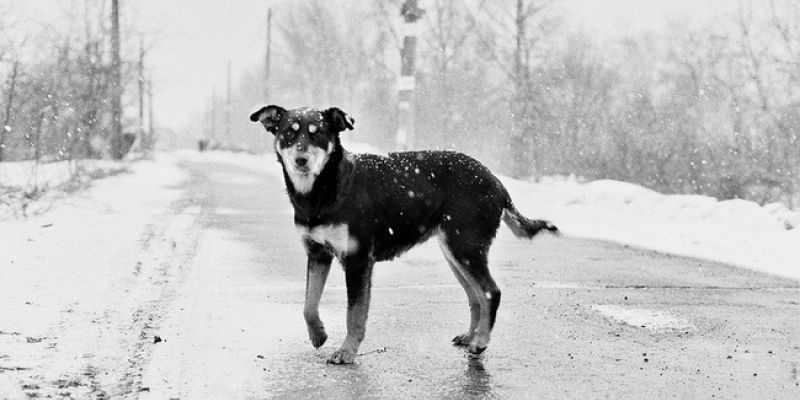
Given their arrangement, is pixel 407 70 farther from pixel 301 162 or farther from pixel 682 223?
pixel 301 162

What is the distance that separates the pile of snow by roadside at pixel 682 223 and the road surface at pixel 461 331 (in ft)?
3.51

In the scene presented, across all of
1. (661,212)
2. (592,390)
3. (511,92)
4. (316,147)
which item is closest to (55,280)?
(316,147)

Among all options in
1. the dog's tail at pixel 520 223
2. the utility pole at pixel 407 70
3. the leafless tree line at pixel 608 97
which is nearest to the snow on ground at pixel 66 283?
the dog's tail at pixel 520 223

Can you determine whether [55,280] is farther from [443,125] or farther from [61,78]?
[443,125]

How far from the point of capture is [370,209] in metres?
5.08

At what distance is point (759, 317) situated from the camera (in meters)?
6.42

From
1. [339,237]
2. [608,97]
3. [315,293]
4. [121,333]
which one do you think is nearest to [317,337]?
[315,293]

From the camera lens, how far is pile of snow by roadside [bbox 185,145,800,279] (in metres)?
10.2

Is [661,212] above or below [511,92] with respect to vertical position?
below

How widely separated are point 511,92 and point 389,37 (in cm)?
1204

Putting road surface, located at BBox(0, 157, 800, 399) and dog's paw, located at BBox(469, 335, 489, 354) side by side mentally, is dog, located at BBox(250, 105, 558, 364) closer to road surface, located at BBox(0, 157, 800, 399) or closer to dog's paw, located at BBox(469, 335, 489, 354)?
dog's paw, located at BBox(469, 335, 489, 354)

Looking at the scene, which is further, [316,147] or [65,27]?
[65,27]

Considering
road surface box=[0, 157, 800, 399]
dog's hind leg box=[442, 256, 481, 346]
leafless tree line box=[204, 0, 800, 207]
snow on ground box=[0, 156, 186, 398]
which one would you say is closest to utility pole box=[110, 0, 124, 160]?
leafless tree line box=[204, 0, 800, 207]

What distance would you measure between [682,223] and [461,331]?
26.5ft
